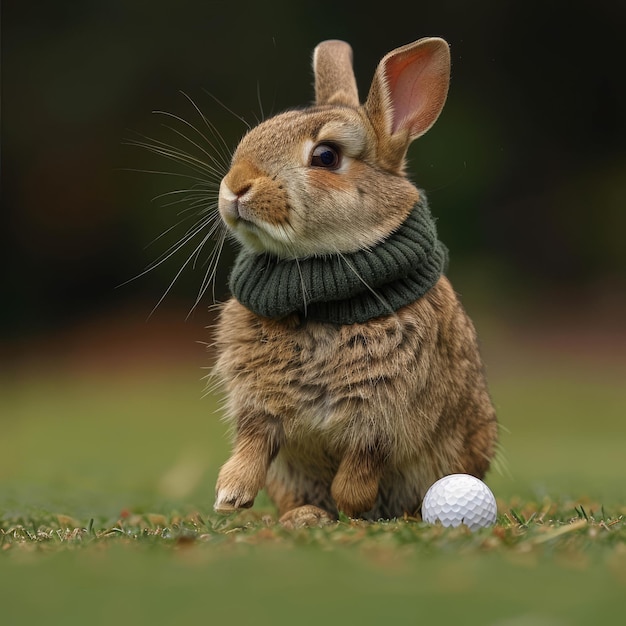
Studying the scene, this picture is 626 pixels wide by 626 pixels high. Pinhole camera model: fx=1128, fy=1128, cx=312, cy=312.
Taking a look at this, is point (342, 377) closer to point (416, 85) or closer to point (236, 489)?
point (236, 489)

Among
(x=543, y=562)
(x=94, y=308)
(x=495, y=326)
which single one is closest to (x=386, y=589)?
(x=543, y=562)

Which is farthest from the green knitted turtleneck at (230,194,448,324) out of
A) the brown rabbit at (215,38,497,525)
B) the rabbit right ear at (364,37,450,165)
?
the rabbit right ear at (364,37,450,165)

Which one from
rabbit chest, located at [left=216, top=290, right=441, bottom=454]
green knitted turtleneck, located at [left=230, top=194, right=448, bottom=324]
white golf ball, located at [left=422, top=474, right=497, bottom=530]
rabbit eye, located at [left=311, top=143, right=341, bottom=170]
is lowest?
white golf ball, located at [left=422, top=474, right=497, bottom=530]

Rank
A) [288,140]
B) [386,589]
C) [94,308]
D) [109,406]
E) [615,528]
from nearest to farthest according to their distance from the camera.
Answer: [386,589] < [615,528] < [288,140] < [109,406] < [94,308]

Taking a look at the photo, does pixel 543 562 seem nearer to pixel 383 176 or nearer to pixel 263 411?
pixel 263 411

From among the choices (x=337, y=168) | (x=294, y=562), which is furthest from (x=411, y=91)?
(x=294, y=562)

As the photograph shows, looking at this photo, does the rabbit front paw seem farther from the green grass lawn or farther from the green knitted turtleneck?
the green knitted turtleneck

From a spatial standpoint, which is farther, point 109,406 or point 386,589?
point 109,406
